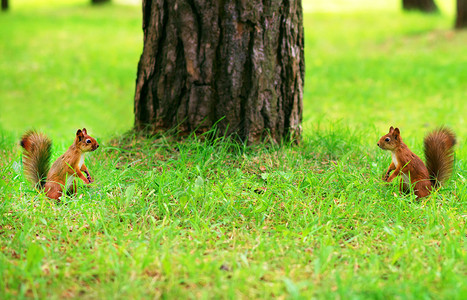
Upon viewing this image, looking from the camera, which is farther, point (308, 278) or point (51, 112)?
point (51, 112)

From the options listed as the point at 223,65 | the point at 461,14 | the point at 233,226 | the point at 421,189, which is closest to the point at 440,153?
the point at 421,189

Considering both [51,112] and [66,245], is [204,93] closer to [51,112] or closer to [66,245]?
[66,245]

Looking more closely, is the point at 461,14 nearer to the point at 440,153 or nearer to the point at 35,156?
the point at 440,153

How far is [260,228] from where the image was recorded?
2723 millimetres

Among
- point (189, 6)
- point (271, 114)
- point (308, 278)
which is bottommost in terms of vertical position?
point (308, 278)

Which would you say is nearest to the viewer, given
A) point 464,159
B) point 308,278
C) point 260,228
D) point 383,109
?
point 308,278

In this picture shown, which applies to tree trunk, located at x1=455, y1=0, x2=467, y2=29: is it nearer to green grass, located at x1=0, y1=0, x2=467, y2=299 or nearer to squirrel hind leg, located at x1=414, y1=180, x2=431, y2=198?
green grass, located at x1=0, y1=0, x2=467, y2=299

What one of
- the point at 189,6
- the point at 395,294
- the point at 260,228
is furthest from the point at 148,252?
the point at 189,6

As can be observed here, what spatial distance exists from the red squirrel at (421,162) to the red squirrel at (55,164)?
1.88m

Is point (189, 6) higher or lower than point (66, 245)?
higher

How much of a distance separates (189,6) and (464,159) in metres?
2.45

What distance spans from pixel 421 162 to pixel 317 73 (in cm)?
573

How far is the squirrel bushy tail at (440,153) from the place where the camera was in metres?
3.11

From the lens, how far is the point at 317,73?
8.64 meters
